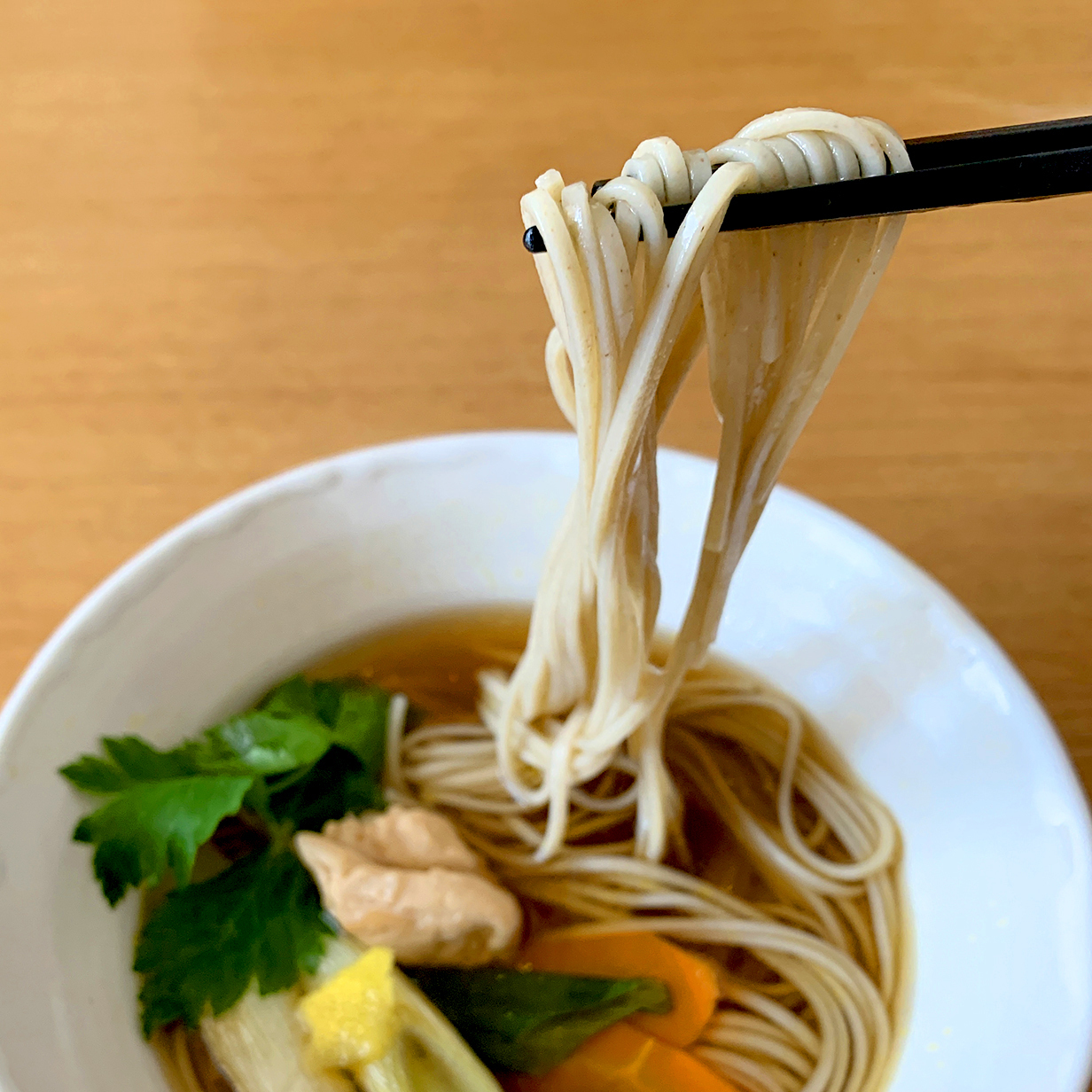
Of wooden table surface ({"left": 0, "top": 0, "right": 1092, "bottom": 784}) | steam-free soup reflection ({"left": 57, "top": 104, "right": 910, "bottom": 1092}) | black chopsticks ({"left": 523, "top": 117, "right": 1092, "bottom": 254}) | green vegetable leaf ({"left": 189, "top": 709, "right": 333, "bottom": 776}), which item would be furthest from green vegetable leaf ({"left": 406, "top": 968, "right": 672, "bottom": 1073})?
black chopsticks ({"left": 523, "top": 117, "right": 1092, "bottom": 254})

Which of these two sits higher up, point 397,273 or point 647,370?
point 397,273

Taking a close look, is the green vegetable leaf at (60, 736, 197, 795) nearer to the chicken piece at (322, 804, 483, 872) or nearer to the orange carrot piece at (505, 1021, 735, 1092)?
the chicken piece at (322, 804, 483, 872)

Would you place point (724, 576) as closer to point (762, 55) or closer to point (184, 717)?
point (184, 717)

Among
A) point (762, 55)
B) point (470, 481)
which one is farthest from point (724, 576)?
point (762, 55)

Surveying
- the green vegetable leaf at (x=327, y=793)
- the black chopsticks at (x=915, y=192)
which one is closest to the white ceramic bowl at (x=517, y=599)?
the green vegetable leaf at (x=327, y=793)

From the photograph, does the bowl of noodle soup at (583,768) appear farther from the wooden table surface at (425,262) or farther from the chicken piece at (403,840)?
the wooden table surface at (425,262)

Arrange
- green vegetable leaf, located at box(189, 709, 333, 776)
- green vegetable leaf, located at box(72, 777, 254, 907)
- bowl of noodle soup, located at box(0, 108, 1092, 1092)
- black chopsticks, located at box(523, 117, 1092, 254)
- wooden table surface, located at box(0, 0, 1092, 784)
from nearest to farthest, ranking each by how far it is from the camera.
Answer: black chopsticks, located at box(523, 117, 1092, 254) < bowl of noodle soup, located at box(0, 108, 1092, 1092) < green vegetable leaf, located at box(72, 777, 254, 907) < green vegetable leaf, located at box(189, 709, 333, 776) < wooden table surface, located at box(0, 0, 1092, 784)

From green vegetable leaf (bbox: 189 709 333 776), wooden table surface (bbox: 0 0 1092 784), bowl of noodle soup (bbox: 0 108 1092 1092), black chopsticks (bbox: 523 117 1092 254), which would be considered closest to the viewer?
black chopsticks (bbox: 523 117 1092 254)
